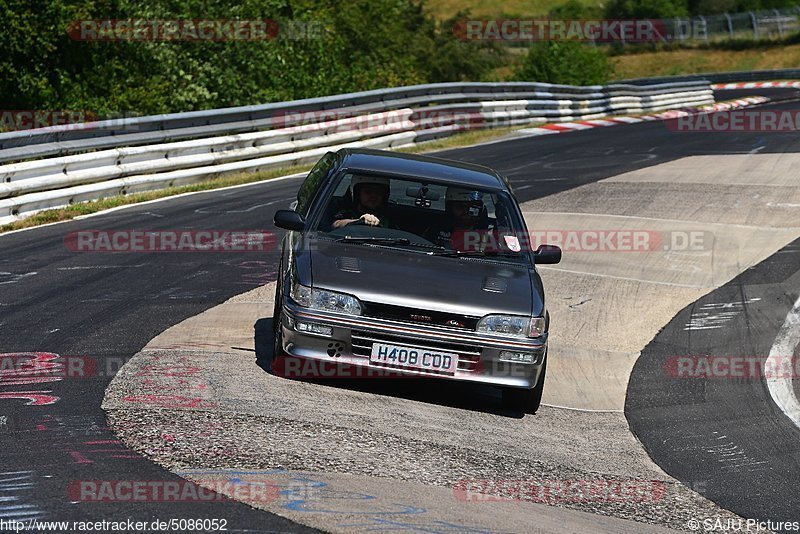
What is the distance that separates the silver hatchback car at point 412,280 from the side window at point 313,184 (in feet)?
0.11

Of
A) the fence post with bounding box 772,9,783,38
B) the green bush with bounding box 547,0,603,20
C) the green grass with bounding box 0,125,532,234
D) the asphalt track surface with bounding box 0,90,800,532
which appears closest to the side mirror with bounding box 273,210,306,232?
the asphalt track surface with bounding box 0,90,800,532

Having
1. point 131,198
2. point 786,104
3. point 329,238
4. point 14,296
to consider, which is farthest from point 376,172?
point 786,104

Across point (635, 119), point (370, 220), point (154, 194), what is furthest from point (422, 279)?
point (635, 119)

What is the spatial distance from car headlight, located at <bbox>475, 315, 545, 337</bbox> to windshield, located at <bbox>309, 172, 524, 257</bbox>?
36.7 inches

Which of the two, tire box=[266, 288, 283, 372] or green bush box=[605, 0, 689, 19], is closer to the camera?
tire box=[266, 288, 283, 372]

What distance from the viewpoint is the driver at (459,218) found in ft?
27.6

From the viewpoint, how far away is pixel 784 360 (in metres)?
10.2

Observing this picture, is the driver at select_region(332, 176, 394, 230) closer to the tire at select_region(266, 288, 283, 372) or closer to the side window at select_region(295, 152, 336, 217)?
the side window at select_region(295, 152, 336, 217)

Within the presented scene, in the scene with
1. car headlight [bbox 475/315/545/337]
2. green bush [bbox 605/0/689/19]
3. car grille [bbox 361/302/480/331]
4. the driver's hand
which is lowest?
green bush [bbox 605/0/689/19]

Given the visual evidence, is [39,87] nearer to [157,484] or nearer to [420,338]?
[420,338]

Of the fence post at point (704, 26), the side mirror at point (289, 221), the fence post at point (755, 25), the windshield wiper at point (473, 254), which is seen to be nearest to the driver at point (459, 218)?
the windshield wiper at point (473, 254)

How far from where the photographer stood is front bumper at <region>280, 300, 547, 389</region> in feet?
24.1

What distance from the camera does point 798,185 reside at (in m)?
18.5

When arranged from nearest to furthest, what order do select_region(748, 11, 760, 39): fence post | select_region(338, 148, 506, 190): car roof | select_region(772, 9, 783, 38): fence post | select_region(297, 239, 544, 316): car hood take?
1. select_region(297, 239, 544, 316): car hood
2. select_region(338, 148, 506, 190): car roof
3. select_region(748, 11, 760, 39): fence post
4. select_region(772, 9, 783, 38): fence post
